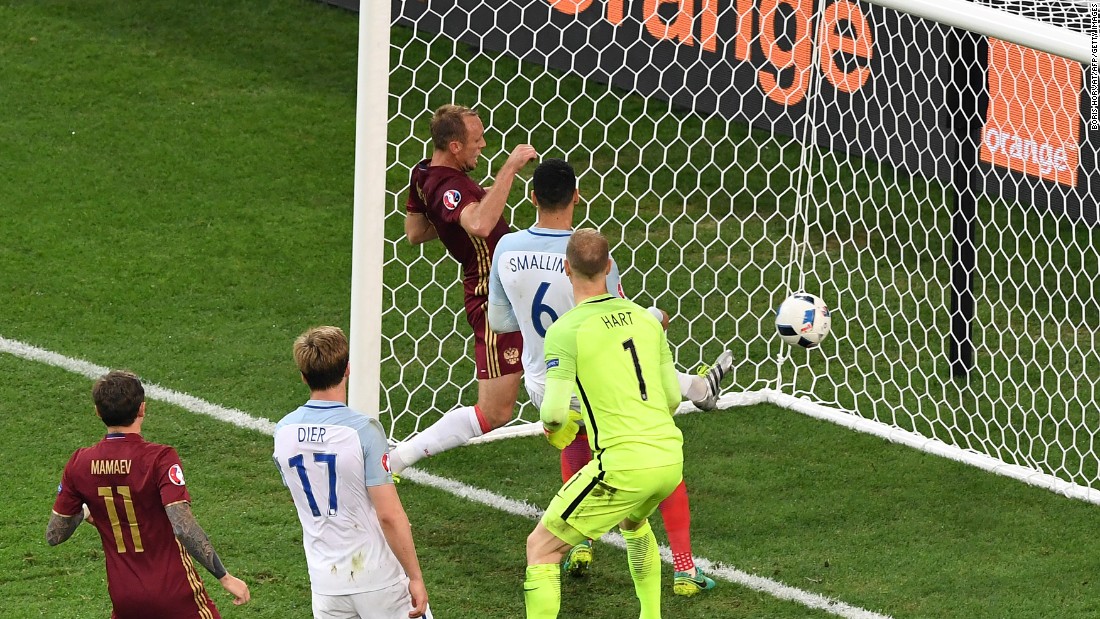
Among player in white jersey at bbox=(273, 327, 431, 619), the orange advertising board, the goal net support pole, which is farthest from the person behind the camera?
the orange advertising board

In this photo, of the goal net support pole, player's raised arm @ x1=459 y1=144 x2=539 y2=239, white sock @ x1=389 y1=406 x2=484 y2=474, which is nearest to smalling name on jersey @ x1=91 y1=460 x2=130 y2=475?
the goal net support pole

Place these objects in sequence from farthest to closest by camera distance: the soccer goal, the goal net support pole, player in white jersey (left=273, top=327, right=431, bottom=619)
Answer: the soccer goal
the goal net support pole
player in white jersey (left=273, top=327, right=431, bottom=619)

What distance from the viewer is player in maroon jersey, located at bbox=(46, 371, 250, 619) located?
4215 mm

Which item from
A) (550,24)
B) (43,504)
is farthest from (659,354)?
(550,24)

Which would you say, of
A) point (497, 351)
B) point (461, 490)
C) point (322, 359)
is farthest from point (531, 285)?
point (461, 490)

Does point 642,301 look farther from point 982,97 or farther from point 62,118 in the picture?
point 62,118

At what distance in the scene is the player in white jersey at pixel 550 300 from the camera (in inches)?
212

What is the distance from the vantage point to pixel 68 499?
4.27 metres

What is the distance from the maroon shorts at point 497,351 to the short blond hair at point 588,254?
137 centimetres

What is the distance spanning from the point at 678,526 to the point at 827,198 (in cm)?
404

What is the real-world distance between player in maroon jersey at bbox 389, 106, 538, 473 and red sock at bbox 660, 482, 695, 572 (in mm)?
1007

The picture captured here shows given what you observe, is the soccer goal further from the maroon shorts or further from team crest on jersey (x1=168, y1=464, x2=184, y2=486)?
team crest on jersey (x1=168, y1=464, x2=184, y2=486)

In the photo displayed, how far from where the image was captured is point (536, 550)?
16.2 ft

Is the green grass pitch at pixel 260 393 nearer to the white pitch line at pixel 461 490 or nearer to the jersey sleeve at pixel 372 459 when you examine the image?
the white pitch line at pixel 461 490
